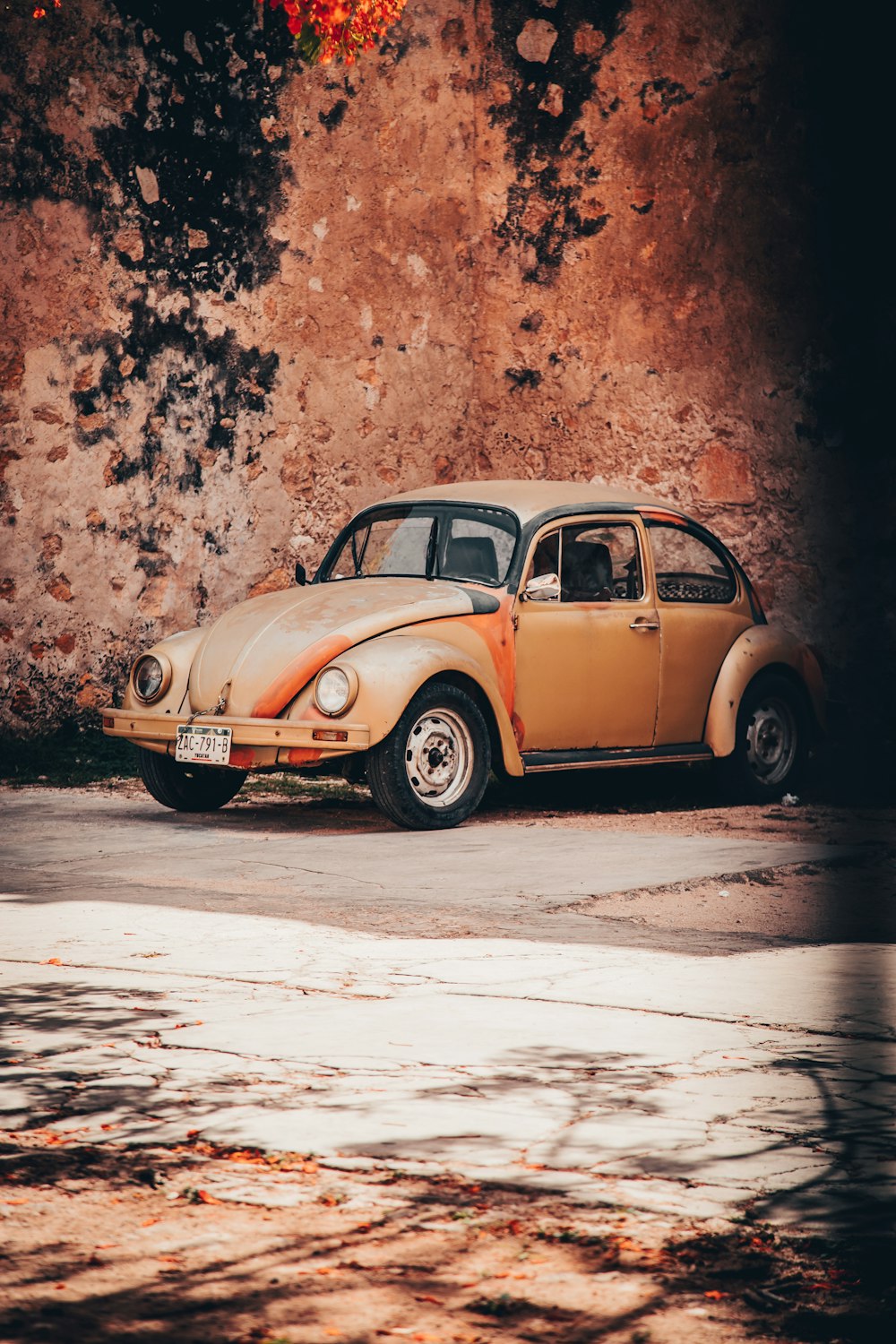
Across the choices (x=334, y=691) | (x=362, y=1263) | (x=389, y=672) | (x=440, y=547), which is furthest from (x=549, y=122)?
(x=362, y=1263)

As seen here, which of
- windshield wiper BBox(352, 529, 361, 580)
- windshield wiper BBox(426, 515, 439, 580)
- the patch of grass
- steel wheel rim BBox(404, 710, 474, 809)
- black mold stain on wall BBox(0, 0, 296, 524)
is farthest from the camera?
black mold stain on wall BBox(0, 0, 296, 524)

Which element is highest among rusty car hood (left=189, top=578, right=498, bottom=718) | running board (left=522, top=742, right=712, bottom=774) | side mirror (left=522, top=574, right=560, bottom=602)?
side mirror (left=522, top=574, right=560, bottom=602)

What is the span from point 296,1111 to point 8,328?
7.97 metres

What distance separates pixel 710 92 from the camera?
37.2 ft

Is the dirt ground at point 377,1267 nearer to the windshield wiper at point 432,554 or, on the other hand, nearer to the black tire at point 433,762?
the black tire at point 433,762

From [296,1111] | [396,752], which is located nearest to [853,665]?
Answer: [396,752]

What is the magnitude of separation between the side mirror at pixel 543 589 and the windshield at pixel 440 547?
0.47ft

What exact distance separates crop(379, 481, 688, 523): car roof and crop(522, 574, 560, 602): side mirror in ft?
1.26

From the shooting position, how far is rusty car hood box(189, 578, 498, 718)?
7.83m

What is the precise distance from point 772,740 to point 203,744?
3192 millimetres

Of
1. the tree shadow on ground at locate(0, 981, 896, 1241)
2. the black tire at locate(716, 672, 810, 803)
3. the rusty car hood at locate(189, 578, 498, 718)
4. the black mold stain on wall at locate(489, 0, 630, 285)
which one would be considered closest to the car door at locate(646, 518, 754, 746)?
the black tire at locate(716, 672, 810, 803)

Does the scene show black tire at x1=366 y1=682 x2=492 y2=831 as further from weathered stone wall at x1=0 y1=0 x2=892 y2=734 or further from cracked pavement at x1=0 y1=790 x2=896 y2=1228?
weathered stone wall at x1=0 y1=0 x2=892 y2=734

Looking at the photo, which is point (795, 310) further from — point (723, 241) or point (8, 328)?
point (8, 328)

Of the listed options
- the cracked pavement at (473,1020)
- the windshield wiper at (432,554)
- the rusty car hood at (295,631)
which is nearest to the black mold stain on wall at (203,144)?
the windshield wiper at (432,554)
